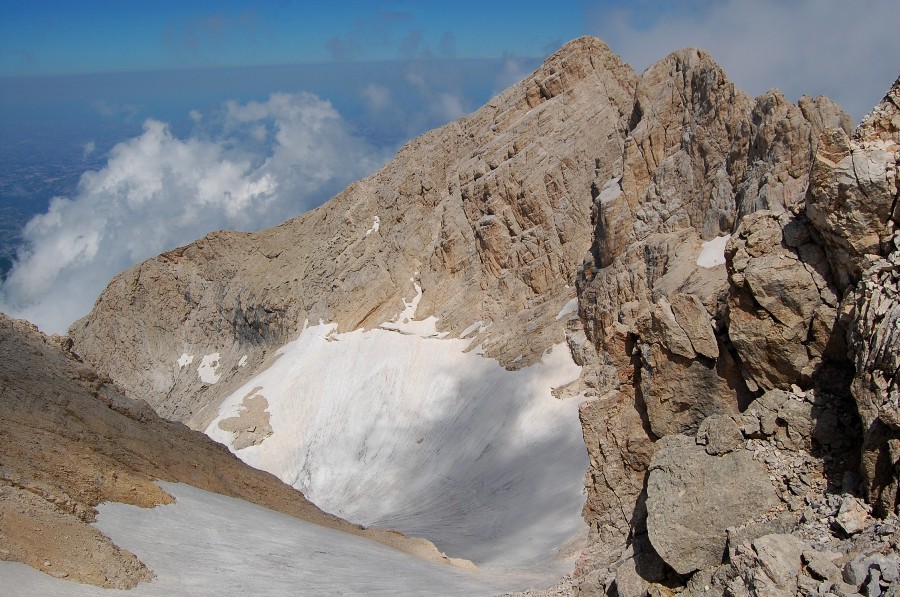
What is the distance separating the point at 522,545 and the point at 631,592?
81.2 feet

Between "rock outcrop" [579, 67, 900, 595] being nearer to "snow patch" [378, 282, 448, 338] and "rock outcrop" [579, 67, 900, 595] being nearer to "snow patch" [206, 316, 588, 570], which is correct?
"snow patch" [206, 316, 588, 570]

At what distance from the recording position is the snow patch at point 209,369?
7494cm

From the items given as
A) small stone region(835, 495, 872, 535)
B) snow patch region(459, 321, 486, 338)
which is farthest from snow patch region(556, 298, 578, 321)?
small stone region(835, 495, 872, 535)

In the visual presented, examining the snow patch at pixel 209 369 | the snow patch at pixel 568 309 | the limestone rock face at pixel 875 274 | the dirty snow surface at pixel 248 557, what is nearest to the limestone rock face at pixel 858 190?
the limestone rock face at pixel 875 274

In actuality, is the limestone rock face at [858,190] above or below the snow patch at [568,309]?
below

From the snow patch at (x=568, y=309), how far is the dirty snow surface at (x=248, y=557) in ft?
108

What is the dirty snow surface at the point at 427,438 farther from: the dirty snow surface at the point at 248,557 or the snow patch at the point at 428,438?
the dirty snow surface at the point at 248,557

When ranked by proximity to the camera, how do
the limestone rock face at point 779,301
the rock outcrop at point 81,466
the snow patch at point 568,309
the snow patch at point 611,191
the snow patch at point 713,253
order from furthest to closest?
the snow patch at point 568,309, the snow patch at point 611,191, the snow patch at point 713,253, the rock outcrop at point 81,466, the limestone rock face at point 779,301

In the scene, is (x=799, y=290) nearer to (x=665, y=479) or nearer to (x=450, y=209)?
(x=665, y=479)

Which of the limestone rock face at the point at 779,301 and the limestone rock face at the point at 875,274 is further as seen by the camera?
the limestone rock face at the point at 779,301

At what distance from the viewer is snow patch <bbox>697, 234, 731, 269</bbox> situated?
4286cm

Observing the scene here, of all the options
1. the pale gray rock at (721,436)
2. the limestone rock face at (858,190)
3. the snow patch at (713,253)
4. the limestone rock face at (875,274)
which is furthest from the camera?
the snow patch at (713,253)

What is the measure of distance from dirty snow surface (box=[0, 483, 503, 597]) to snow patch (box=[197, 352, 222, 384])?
50353mm

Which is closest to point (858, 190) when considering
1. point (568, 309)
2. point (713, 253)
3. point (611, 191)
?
point (713, 253)
